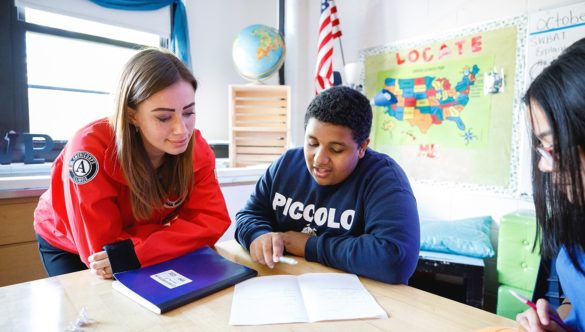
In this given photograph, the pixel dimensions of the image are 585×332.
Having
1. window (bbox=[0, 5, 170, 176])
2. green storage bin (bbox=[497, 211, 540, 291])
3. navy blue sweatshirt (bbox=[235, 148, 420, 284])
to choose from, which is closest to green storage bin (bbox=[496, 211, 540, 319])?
green storage bin (bbox=[497, 211, 540, 291])

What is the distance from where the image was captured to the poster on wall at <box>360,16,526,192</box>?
1.82 meters

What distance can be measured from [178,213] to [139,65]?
0.46m

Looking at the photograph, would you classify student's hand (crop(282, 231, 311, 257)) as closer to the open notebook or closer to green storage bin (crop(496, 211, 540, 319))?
the open notebook

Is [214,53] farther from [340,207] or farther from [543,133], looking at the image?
[543,133]

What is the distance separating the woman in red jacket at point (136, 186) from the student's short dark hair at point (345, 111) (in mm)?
383

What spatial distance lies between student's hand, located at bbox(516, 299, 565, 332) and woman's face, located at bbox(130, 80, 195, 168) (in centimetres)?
88

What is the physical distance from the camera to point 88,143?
2.94ft

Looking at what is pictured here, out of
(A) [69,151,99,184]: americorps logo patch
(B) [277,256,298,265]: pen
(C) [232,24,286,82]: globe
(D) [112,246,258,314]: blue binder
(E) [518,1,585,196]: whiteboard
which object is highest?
(C) [232,24,286,82]: globe

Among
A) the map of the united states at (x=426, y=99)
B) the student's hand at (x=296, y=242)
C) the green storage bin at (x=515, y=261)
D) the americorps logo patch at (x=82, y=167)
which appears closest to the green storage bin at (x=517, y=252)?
the green storage bin at (x=515, y=261)

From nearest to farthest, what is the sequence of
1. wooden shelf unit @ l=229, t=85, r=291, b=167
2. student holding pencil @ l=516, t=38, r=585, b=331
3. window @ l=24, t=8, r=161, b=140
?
student holding pencil @ l=516, t=38, r=585, b=331
window @ l=24, t=8, r=161, b=140
wooden shelf unit @ l=229, t=85, r=291, b=167

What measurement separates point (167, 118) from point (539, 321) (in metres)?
0.94

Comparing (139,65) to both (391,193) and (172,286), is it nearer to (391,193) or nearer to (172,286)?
(172,286)

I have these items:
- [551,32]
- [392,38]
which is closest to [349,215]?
[551,32]

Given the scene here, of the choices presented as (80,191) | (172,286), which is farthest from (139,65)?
(172,286)
